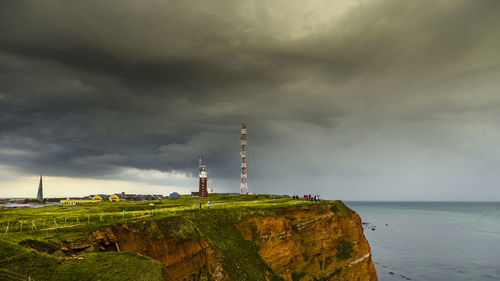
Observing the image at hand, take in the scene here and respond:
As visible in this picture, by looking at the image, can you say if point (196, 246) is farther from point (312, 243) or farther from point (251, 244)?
point (312, 243)

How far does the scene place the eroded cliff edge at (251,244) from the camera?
26.1 meters

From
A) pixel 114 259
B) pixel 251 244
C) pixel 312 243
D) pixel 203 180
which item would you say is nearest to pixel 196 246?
pixel 114 259

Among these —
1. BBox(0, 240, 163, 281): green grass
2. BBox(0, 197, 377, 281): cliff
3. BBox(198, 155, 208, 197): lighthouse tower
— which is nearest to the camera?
BBox(0, 240, 163, 281): green grass

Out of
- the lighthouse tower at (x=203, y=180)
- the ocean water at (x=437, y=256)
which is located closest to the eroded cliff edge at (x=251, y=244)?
the ocean water at (x=437, y=256)

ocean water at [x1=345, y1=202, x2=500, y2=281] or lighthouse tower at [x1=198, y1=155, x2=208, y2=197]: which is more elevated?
lighthouse tower at [x1=198, y1=155, x2=208, y2=197]

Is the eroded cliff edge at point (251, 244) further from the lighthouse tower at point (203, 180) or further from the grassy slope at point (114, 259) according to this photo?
the lighthouse tower at point (203, 180)

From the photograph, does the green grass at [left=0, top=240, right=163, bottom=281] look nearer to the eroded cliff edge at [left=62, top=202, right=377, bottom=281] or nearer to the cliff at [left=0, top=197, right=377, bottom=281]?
the cliff at [left=0, top=197, right=377, bottom=281]

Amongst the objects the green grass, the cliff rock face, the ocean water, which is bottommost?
the ocean water

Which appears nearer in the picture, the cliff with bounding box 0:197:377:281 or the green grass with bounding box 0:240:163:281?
the green grass with bounding box 0:240:163:281

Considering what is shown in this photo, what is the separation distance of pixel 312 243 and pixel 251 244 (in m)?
15.4

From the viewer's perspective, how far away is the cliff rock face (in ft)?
145

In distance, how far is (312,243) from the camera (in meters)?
51.7

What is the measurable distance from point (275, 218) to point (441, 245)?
8507 centimetres

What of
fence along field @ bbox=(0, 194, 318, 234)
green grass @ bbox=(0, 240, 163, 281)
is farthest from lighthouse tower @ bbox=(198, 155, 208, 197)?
green grass @ bbox=(0, 240, 163, 281)
